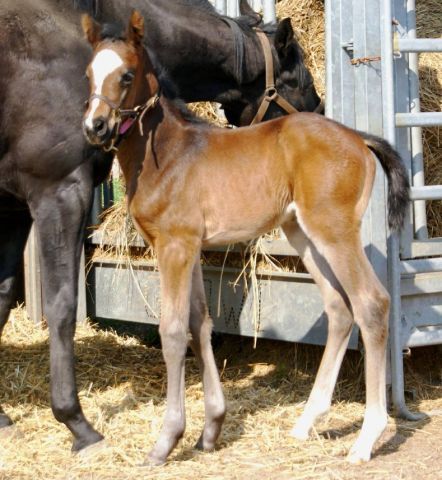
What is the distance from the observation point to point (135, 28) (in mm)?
3535

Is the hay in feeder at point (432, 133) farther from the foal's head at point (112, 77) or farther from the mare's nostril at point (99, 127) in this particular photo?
the mare's nostril at point (99, 127)

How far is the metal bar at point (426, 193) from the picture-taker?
4254 mm

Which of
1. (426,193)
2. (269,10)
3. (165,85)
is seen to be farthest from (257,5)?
(426,193)

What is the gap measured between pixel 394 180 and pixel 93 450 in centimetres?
181

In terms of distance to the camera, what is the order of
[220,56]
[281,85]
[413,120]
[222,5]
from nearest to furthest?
[413,120], [220,56], [281,85], [222,5]

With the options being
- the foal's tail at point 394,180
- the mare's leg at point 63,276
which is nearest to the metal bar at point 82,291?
the mare's leg at point 63,276

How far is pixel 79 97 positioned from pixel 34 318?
277 centimetres

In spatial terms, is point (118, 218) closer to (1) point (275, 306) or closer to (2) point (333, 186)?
(1) point (275, 306)

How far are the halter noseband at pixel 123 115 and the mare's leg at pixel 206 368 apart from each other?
0.64 meters

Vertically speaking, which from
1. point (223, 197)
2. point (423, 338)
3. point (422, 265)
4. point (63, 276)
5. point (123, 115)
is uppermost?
point (123, 115)

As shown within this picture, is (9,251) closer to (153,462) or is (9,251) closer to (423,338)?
(153,462)

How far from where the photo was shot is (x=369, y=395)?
3.49 m

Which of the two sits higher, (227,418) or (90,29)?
(90,29)

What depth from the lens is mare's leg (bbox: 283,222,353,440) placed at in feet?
12.3
